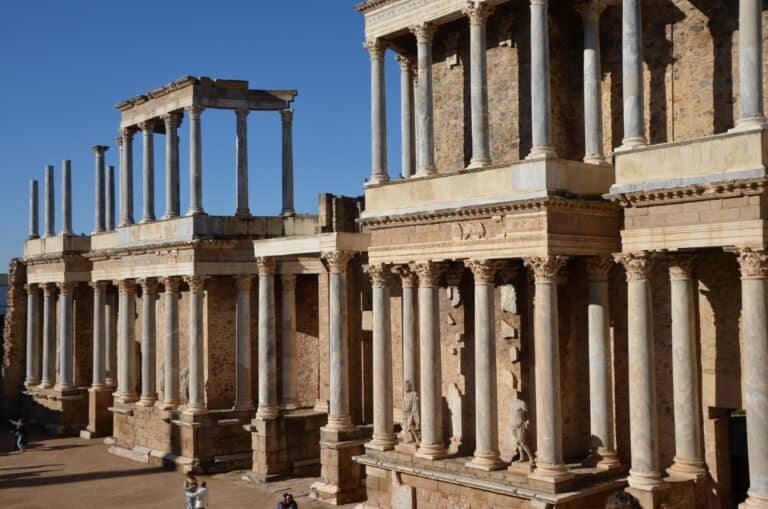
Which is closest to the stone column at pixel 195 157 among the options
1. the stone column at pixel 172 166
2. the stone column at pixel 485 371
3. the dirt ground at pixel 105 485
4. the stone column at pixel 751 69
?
the stone column at pixel 172 166

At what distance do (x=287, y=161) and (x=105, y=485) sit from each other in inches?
477

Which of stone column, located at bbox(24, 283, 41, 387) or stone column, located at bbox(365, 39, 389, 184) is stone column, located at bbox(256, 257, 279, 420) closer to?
stone column, located at bbox(365, 39, 389, 184)

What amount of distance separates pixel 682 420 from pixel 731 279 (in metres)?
2.92

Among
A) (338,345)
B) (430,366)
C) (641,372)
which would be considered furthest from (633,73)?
(338,345)

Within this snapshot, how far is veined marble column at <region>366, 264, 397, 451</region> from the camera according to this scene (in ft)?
66.9

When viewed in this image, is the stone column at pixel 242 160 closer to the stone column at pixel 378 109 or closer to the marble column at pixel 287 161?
the marble column at pixel 287 161

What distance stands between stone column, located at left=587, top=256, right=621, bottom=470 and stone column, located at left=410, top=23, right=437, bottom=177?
4.52 metres

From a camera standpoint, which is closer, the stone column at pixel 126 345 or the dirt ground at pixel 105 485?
the dirt ground at pixel 105 485

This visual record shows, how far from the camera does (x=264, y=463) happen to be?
25578mm

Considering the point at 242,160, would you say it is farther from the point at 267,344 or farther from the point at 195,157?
the point at 267,344

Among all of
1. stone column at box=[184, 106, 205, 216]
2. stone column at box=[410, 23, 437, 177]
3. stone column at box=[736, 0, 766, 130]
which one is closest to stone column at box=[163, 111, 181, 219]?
stone column at box=[184, 106, 205, 216]

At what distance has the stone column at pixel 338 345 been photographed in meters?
23.4

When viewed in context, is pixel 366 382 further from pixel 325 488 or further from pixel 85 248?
pixel 85 248

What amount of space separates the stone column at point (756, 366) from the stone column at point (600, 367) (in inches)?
131
